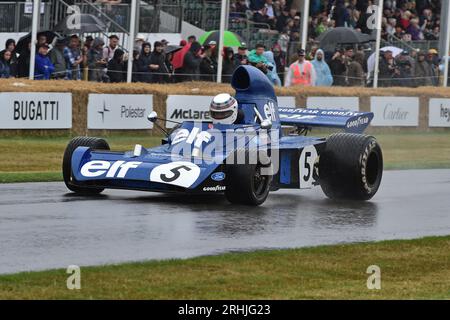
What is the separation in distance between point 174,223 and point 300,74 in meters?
14.7

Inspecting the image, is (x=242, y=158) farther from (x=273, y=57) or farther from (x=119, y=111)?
(x=273, y=57)

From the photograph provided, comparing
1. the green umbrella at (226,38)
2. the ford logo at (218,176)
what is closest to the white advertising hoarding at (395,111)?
the green umbrella at (226,38)

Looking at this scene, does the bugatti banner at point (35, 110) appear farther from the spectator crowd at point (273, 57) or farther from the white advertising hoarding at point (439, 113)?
the white advertising hoarding at point (439, 113)

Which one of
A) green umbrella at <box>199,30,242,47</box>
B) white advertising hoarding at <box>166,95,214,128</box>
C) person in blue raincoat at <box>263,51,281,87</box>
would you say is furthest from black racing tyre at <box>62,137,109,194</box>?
green umbrella at <box>199,30,242,47</box>

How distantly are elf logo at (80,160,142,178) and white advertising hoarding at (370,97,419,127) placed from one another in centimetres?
1421

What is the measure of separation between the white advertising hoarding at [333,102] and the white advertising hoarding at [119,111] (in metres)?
4.17

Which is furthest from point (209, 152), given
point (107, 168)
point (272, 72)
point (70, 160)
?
point (272, 72)

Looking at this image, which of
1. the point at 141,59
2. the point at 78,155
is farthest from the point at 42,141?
the point at 78,155

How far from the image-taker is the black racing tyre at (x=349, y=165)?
45.1 feet

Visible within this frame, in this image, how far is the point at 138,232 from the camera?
10648 millimetres

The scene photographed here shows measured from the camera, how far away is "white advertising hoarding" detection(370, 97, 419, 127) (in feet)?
86.8

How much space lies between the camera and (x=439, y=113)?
28.2 metres

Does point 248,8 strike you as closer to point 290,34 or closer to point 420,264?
point 290,34

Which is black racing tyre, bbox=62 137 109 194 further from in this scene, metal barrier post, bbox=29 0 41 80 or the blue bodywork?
metal barrier post, bbox=29 0 41 80
